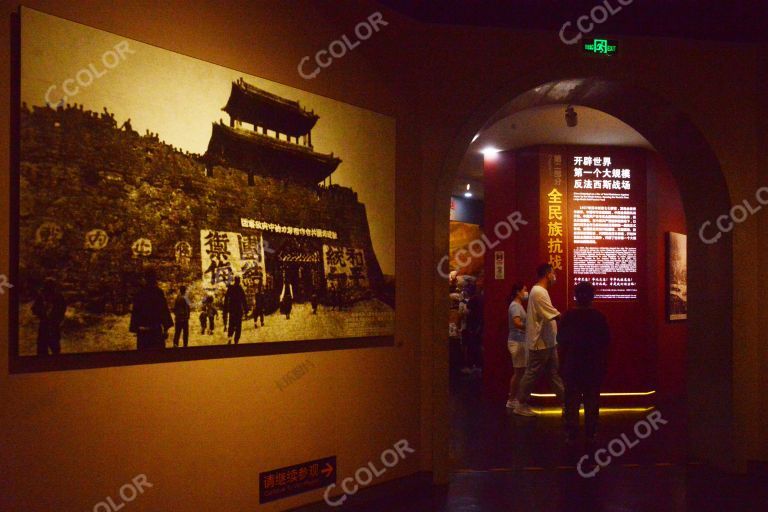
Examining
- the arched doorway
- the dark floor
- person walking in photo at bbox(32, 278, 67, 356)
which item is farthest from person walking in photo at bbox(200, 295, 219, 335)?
the arched doorway

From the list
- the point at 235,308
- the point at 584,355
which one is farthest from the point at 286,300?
the point at 584,355

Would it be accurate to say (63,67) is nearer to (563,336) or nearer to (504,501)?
(504,501)

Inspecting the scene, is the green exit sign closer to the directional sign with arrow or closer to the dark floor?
the dark floor

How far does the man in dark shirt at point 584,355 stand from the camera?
19.5ft

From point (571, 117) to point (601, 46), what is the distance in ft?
5.83

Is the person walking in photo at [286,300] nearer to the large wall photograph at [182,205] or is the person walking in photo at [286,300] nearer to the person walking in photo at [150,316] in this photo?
the large wall photograph at [182,205]

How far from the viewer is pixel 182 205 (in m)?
3.39

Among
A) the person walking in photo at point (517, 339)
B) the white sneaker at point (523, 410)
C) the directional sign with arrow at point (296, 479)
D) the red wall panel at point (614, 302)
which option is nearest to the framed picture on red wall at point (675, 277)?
the red wall panel at point (614, 302)

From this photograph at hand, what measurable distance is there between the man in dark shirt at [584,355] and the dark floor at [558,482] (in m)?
0.33

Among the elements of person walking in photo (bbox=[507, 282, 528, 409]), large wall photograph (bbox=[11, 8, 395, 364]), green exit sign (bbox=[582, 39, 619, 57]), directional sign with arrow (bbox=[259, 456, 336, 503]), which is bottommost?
directional sign with arrow (bbox=[259, 456, 336, 503])

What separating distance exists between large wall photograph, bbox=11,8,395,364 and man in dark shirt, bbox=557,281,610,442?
2197 millimetres

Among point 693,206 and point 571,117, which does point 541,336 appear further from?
point 571,117

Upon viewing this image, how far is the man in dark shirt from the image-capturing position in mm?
5938

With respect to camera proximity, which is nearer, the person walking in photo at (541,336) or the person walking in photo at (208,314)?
the person walking in photo at (208,314)
